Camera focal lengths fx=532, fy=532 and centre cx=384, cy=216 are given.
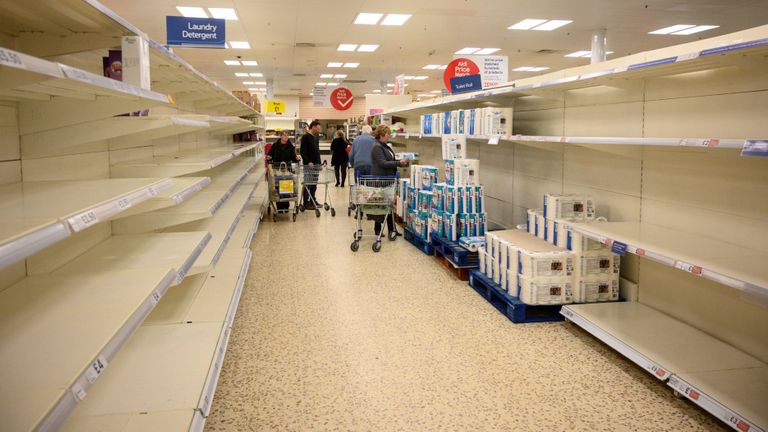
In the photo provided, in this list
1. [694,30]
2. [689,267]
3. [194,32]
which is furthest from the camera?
[694,30]

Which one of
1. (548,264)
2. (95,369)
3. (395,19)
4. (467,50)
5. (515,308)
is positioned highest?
(467,50)

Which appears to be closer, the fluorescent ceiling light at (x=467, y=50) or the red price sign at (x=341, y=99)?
the fluorescent ceiling light at (x=467, y=50)

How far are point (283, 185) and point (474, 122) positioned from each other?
4.18 metres

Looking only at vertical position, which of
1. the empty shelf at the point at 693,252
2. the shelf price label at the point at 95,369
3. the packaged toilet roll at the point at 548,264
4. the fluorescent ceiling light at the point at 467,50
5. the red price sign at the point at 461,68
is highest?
the fluorescent ceiling light at the point at 467,50

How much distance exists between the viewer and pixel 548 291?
399 centimetres

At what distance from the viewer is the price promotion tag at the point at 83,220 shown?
57.4 inches

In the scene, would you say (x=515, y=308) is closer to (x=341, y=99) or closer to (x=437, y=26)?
(x=437, y=26)

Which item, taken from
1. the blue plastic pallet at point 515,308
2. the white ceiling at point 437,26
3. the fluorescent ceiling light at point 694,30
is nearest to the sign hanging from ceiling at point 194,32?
the white ceiling at point 437,26

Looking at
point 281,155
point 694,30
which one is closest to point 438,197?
point 281,155

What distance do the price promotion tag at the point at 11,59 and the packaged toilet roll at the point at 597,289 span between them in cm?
372

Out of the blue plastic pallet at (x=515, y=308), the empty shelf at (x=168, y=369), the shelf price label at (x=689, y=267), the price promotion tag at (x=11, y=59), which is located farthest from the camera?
the blue plastic pallet at (x=515, y=308)

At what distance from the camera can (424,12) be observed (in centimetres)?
995

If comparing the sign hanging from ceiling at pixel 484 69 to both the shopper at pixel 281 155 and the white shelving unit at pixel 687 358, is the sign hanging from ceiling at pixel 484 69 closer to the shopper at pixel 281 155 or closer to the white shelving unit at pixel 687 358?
the shopper at pixel 281 155

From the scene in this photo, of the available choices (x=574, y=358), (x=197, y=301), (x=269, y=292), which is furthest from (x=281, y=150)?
(x=574, y=358)
